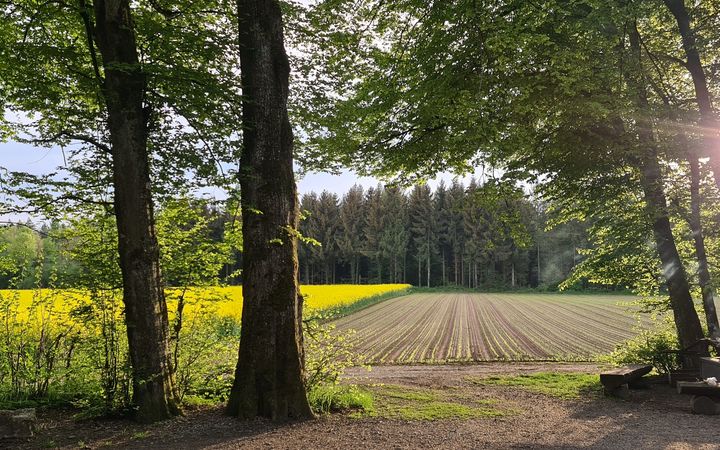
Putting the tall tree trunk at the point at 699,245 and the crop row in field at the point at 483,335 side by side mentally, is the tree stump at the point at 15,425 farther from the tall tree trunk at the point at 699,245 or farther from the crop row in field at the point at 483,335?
the tall tree trunk at the point at 699,245

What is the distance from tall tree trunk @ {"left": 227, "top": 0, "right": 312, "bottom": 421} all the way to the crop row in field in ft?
14.1

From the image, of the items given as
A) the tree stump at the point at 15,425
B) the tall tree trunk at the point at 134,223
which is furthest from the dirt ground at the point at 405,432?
the tall tree trunk at the point at 134,223

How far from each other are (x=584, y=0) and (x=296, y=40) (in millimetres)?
5537

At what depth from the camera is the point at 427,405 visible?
7.48m

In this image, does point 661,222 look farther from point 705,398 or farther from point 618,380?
point 705,398

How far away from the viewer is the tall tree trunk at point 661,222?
9.60m

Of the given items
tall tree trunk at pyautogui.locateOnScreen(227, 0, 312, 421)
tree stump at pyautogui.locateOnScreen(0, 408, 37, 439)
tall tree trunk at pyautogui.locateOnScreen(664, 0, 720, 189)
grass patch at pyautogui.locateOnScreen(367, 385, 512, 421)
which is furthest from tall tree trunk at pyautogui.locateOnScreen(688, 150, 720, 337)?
tree stump at pyautogui.locateOnScreen(0, 408, 37, 439)

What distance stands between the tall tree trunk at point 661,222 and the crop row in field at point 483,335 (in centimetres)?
154

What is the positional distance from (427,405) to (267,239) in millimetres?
3950

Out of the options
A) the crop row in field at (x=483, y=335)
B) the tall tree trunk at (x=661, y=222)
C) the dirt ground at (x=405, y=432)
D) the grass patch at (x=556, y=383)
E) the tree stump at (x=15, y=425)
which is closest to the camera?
the dirt ground at (x=405, y=432)

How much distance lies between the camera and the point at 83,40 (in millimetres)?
7836

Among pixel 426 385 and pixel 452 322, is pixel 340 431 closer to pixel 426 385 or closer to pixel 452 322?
pixel 426 385

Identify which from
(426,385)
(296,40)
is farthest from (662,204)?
(296,40)

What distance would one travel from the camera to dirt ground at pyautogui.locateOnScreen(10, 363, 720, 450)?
5180mm
